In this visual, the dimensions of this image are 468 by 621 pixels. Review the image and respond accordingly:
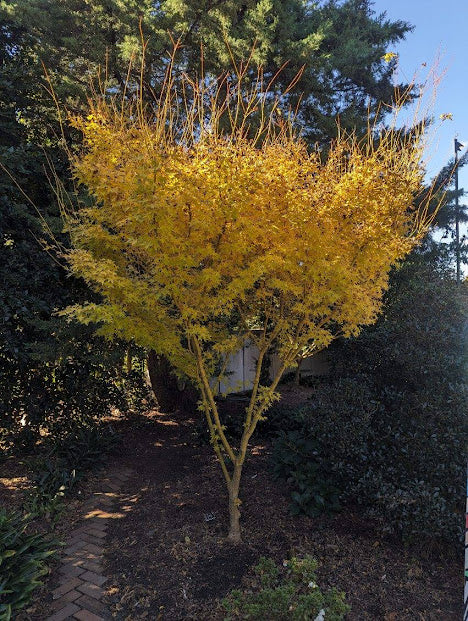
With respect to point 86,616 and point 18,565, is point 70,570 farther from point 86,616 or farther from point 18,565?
point 86,616

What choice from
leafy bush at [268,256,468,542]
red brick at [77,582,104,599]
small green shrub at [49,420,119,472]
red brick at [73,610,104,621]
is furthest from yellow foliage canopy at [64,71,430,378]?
small green shrub at [49,420,119,472]

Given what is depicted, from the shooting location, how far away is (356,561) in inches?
125

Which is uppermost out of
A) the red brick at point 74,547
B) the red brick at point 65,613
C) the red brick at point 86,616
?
the red brick at point 74,547

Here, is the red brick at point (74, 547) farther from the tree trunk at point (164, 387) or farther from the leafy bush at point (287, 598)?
the tree trunk at point (164, 387)

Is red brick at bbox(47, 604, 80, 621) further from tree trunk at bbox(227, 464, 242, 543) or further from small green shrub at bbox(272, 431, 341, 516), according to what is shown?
small green shrub at bbox(272, 431, 341, 516)

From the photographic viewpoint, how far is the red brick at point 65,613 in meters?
Result: 2.56

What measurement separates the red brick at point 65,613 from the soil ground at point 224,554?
118mm

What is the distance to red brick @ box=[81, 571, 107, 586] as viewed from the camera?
293 cm

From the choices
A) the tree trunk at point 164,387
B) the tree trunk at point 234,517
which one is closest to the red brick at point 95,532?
the tree trunk at point 234,517

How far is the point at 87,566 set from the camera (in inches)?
123

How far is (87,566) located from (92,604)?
1.46 feet

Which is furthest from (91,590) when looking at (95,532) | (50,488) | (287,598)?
(50,488)

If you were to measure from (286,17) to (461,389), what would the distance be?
5.90 metres

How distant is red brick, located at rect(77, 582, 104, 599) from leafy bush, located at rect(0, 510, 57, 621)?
11.7 inches
